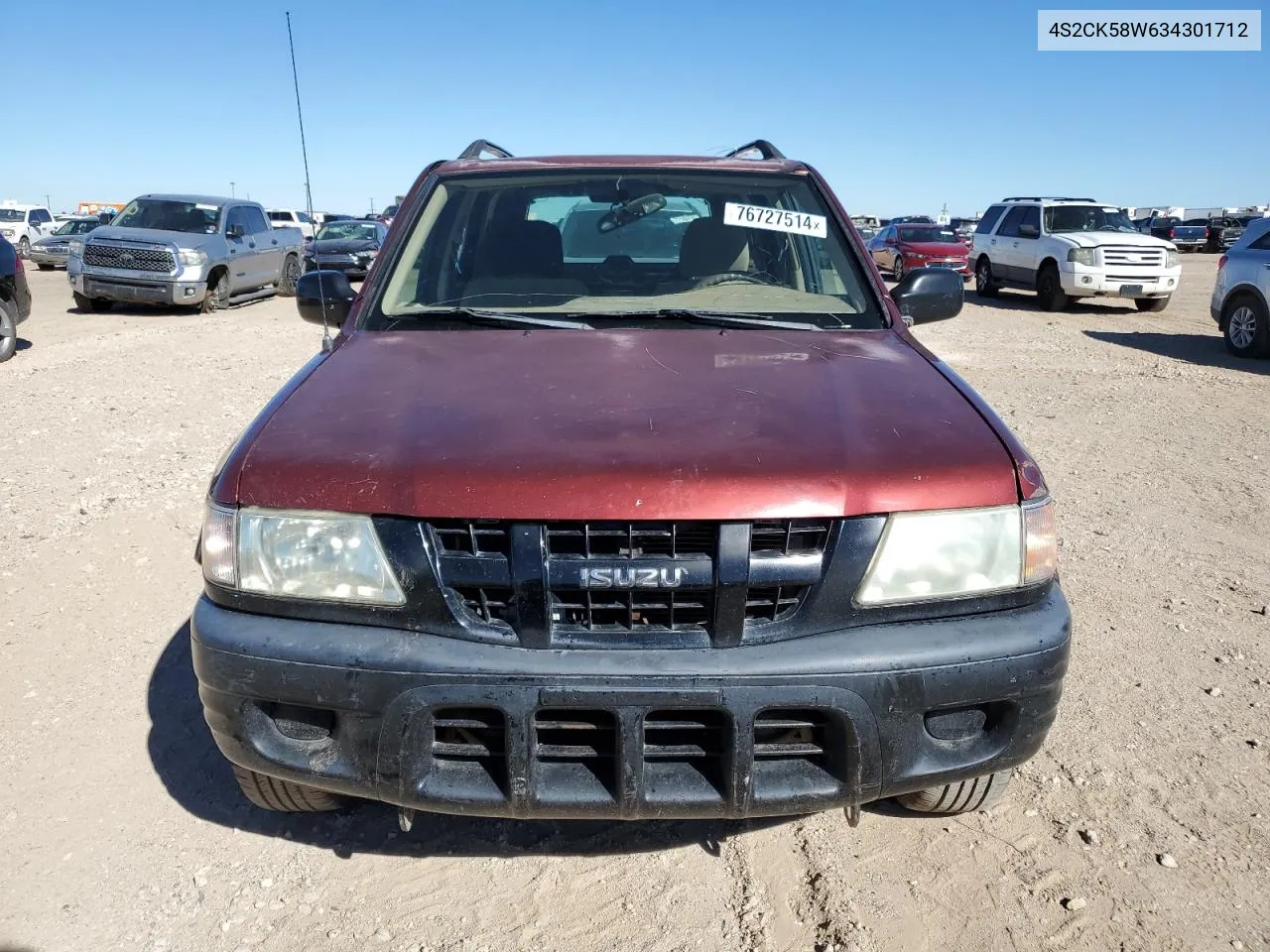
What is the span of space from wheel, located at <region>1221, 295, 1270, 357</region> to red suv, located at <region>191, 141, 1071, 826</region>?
10787 millimetres

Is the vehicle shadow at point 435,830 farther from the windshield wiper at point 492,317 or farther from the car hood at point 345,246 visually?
the car hood at point 345,246

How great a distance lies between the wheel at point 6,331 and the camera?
1045cm

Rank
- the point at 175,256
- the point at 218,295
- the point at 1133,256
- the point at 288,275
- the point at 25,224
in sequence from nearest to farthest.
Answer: the point at 175,256 < the point at 1133,256 < the point at 218,295 < the point at 288,275 < the point at 25,224

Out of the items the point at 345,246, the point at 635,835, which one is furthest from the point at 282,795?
the point at 345,246

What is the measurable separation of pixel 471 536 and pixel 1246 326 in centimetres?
1215

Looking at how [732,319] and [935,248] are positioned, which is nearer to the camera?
[732,319]

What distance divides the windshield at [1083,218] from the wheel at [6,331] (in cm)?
1574

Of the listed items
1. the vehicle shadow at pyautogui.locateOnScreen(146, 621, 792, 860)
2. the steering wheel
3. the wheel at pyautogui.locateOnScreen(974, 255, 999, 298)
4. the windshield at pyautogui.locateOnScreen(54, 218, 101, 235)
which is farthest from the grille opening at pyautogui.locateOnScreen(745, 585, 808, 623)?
the windshield at pyautogui.locateOnScreen(54, 218, 101, 235)

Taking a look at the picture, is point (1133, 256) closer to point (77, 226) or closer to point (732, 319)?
point (732, 319)

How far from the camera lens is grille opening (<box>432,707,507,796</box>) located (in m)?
2.05

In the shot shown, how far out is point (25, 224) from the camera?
3234cm

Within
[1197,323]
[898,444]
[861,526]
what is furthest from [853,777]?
[1197,323]

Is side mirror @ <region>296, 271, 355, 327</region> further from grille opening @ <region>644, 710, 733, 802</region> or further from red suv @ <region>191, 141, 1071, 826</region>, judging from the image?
grille opening @ <region>644, 710, 733, 802</region>

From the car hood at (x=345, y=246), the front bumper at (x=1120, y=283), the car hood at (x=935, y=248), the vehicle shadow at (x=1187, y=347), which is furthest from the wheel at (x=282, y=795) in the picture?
the car hood at (x=935, y=248)
